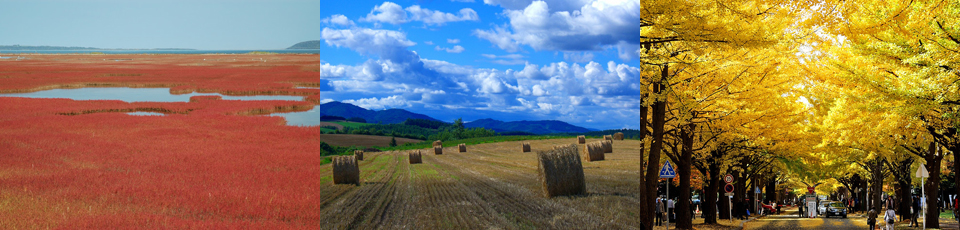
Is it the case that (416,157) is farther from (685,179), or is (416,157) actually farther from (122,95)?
(122,95)

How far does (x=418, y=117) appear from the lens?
7.33 meters

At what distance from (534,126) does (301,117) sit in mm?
24433

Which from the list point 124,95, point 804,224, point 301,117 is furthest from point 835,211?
point 124,95

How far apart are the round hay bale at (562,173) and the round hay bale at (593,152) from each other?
0.50 ft

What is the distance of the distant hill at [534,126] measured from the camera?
7.56 meters

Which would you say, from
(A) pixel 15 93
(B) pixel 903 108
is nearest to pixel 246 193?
(B) pixel 903 108

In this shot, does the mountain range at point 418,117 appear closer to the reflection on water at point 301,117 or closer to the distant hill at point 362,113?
the distant hill at point 362,113

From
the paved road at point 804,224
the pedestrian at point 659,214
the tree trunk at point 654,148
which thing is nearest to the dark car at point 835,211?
the paved road at point 804,224

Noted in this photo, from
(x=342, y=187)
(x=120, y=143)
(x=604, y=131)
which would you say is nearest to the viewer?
(x=342, y=187)

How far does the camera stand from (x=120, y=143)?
20.7 metres

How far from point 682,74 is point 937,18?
22.8ft

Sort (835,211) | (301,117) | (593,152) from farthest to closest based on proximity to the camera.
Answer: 1. (835,211)
2. (301,117)
3. (593,152)

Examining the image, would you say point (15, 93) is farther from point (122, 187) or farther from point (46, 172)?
point (122, 187)

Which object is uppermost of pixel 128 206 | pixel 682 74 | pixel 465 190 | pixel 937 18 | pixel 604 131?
pixel 937 18
